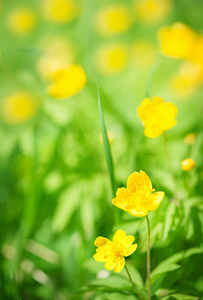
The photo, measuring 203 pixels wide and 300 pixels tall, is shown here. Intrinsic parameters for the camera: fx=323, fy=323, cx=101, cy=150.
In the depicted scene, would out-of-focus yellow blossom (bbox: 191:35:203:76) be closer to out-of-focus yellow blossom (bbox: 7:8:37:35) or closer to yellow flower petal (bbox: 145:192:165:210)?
yellow flower petal (bbox: 145:192:165:210)

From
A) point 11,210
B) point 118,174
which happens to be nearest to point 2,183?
point 11,210

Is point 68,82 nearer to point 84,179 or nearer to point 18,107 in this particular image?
point 84,179

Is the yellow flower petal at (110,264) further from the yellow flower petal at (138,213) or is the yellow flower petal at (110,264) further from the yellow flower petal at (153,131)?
the yellow flower petal at (153,131)

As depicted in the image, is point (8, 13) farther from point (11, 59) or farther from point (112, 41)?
point (112, 41)

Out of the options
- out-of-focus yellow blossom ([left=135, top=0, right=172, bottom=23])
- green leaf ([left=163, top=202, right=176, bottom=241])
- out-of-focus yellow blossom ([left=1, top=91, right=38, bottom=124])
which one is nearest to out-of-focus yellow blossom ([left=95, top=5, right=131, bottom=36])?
out-of-focus yellow blossom ([left=135, top=0, right=172, bottom=23])

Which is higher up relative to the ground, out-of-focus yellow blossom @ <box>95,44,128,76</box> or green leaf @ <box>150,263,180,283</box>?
green leaf @ <box>150,263,180,283</box>

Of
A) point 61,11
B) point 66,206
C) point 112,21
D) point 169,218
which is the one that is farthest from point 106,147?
point 61,11
